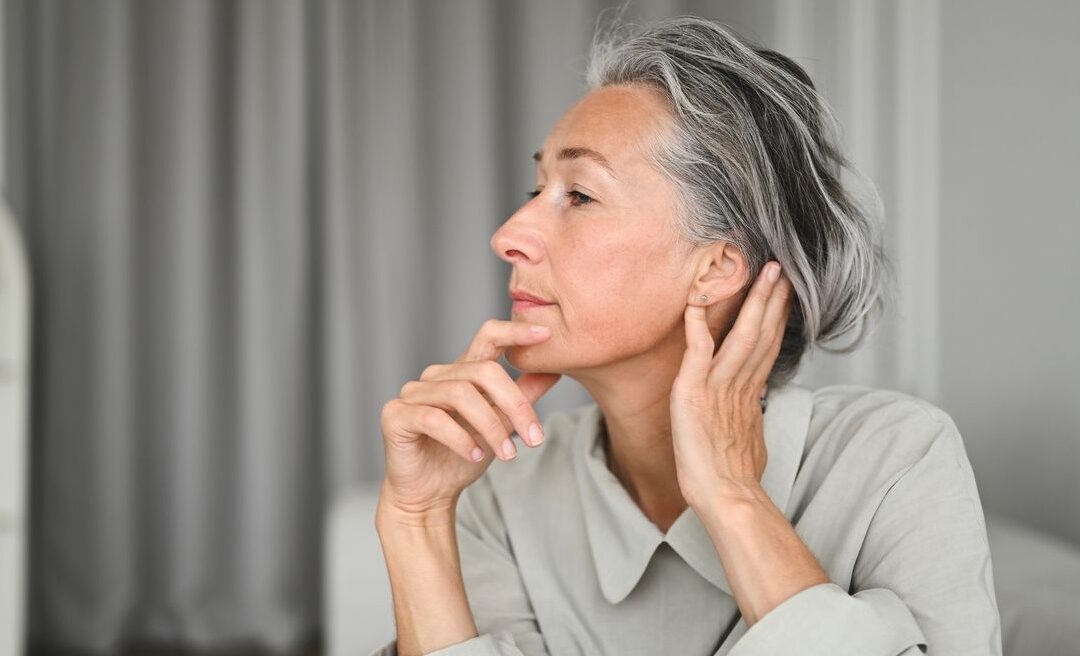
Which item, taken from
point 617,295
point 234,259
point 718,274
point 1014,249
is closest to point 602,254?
point 617,295

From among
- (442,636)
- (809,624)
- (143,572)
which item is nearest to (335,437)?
(143,572)

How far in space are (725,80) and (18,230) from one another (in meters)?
2.47

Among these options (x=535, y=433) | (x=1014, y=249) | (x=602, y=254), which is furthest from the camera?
(x=1014, y=249)

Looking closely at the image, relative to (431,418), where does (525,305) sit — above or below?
above

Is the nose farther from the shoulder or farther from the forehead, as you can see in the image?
the shoulder

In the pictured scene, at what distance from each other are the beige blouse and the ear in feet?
0.50

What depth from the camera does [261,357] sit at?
3.04 m

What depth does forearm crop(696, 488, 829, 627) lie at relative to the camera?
3.30ft

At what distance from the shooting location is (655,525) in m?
1.34

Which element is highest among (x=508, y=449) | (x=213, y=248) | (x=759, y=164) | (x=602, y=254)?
(x=759, y=164)

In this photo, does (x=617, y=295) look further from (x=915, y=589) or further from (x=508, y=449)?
(x=915, y=589)

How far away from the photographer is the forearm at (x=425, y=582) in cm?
118

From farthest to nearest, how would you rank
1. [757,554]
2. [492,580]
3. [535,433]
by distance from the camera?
1. [492,580]
2. [535,433]
3. [757,554]

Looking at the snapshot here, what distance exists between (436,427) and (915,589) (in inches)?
20.7
